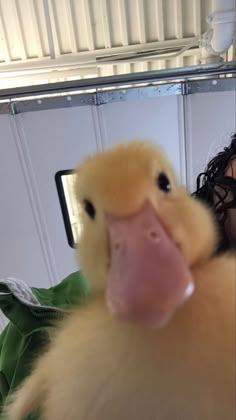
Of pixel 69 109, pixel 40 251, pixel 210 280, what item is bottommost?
pixel 40 251

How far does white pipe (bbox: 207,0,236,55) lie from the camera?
1371 millimetres

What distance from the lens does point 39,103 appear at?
1.04 metres

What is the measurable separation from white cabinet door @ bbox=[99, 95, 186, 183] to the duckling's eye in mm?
749

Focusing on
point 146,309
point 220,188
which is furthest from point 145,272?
point 220,188

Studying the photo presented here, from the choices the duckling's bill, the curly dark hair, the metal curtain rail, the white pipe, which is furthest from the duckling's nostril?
the white pipe

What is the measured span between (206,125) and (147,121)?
14 centimetres

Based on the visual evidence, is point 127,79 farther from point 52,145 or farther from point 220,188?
point 220,188

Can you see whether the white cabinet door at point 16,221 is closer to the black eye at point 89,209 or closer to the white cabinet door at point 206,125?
the white cabinet door at point 206,125

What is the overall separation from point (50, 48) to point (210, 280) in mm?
1802

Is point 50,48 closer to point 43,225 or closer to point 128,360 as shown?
point 43,225

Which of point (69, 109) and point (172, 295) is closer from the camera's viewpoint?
point (172, 295)

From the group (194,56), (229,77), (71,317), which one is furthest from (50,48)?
(71,317)

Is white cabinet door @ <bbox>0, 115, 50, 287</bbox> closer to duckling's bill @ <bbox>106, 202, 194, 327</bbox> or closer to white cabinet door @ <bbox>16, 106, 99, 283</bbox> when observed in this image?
white cabinet door @ <bbox>16, 106, 99, 283</bbox>

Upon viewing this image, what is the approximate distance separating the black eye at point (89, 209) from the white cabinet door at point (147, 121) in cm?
75
